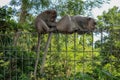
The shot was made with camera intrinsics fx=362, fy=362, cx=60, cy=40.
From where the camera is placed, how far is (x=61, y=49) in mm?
4816

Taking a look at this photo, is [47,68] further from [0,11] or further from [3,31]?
[0,11]

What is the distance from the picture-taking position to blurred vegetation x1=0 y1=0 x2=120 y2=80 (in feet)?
10.6

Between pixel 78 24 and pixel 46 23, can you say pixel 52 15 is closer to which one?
pixel 46 23

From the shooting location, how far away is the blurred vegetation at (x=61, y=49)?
10.6ft

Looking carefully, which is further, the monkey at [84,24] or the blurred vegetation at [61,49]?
the blurred vegetation at [61,49]

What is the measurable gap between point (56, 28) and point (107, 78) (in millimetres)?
1006

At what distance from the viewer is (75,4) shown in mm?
9742

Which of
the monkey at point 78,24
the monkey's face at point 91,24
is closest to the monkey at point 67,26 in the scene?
the monkey at point 78,24

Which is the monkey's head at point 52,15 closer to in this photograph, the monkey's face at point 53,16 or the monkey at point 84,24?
the monkey's face at point 53,16

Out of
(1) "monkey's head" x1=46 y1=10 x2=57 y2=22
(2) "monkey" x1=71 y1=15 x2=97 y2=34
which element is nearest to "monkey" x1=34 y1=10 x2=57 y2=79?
(1) "monkey's head" x1=46 y1=10 x2=57 y2=22

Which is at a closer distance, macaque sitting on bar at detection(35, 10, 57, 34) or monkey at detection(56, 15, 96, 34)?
monkey at detection(56, 15, 96, 34)

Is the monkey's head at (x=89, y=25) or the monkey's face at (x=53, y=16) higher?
the monkey's face at (x=53, y=16)

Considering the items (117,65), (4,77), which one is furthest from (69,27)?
(117,65)

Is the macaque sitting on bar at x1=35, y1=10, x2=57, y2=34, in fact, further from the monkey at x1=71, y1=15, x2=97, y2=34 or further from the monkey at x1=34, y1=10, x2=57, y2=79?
the monkey at x1=71, y1=15, x2=97, y2=34
